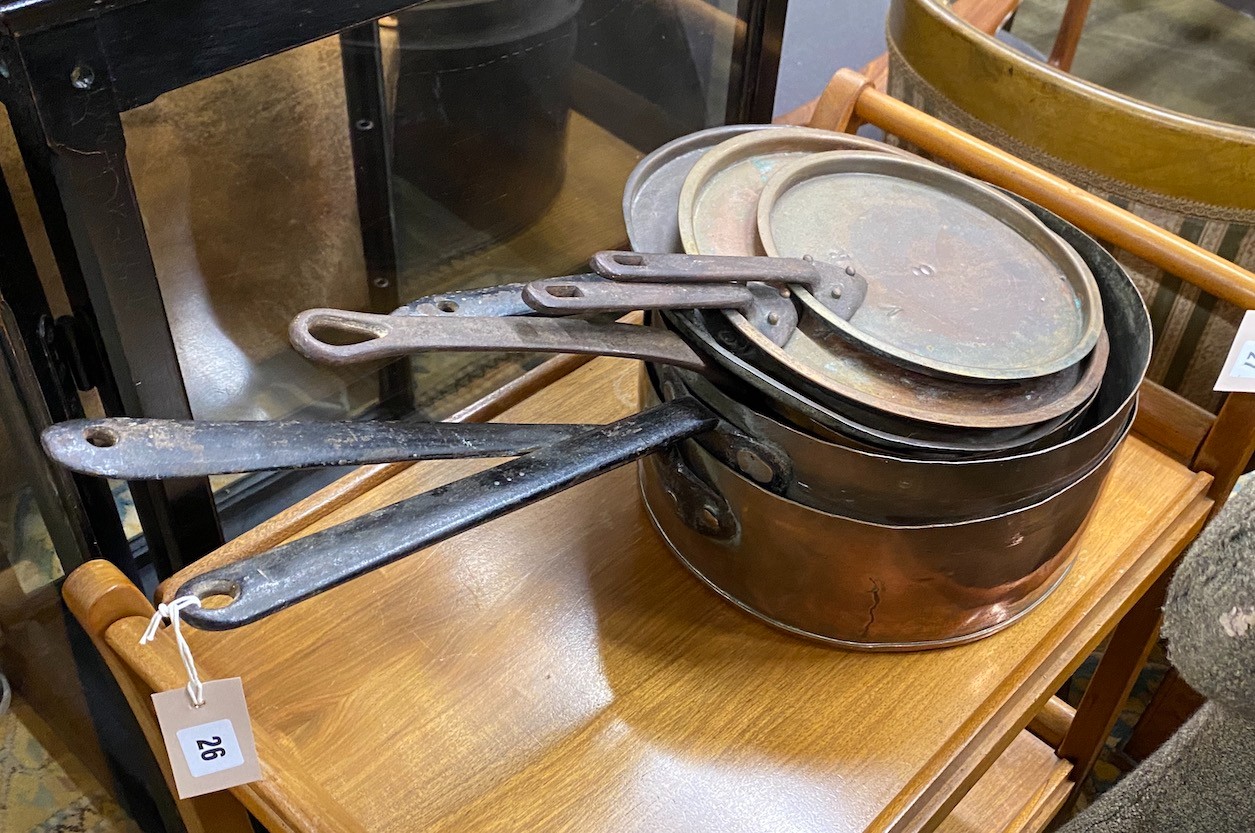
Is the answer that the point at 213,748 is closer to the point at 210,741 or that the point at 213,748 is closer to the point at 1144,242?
the point at 210,741

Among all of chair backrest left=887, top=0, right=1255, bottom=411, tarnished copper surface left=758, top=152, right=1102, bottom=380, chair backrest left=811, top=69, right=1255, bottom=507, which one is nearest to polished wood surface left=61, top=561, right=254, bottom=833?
tarnished copper surface left=758, top=152, right=1102, bottom=380

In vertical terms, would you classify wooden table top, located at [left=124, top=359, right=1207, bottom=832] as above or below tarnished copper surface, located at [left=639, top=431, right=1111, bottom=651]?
below

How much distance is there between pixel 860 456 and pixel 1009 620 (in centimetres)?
20

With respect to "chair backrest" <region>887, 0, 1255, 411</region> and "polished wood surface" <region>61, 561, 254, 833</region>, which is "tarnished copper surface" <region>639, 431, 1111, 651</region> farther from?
"chair backrest" <region>887, 0, 1255, 411</region>

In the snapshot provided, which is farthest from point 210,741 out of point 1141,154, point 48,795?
point 1141,154

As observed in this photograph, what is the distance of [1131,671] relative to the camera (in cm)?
89

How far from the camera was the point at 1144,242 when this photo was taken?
739mm

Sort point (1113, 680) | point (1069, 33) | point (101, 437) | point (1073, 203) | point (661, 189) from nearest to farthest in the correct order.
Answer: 1. point (101, 437)
2. point (661, 189)
3. point (1073, 203)
4. point (1113, 680)
5. point (1069, 33)

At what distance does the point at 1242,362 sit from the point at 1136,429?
0.39 feet

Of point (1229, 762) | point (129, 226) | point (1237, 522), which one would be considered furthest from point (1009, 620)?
point (129, 226)

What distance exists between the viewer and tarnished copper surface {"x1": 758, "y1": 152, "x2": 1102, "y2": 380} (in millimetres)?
575

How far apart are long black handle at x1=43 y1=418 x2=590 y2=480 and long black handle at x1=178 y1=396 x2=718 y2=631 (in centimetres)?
2

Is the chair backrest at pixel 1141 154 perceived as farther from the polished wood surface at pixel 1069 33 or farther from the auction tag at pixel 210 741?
the polished wood surface at pixel 1069 33

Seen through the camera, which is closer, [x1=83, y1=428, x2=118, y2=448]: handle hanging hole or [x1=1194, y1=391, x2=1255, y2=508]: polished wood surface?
[x1=83, y1=428, x2=118, y2=448]: handle hanging hole
